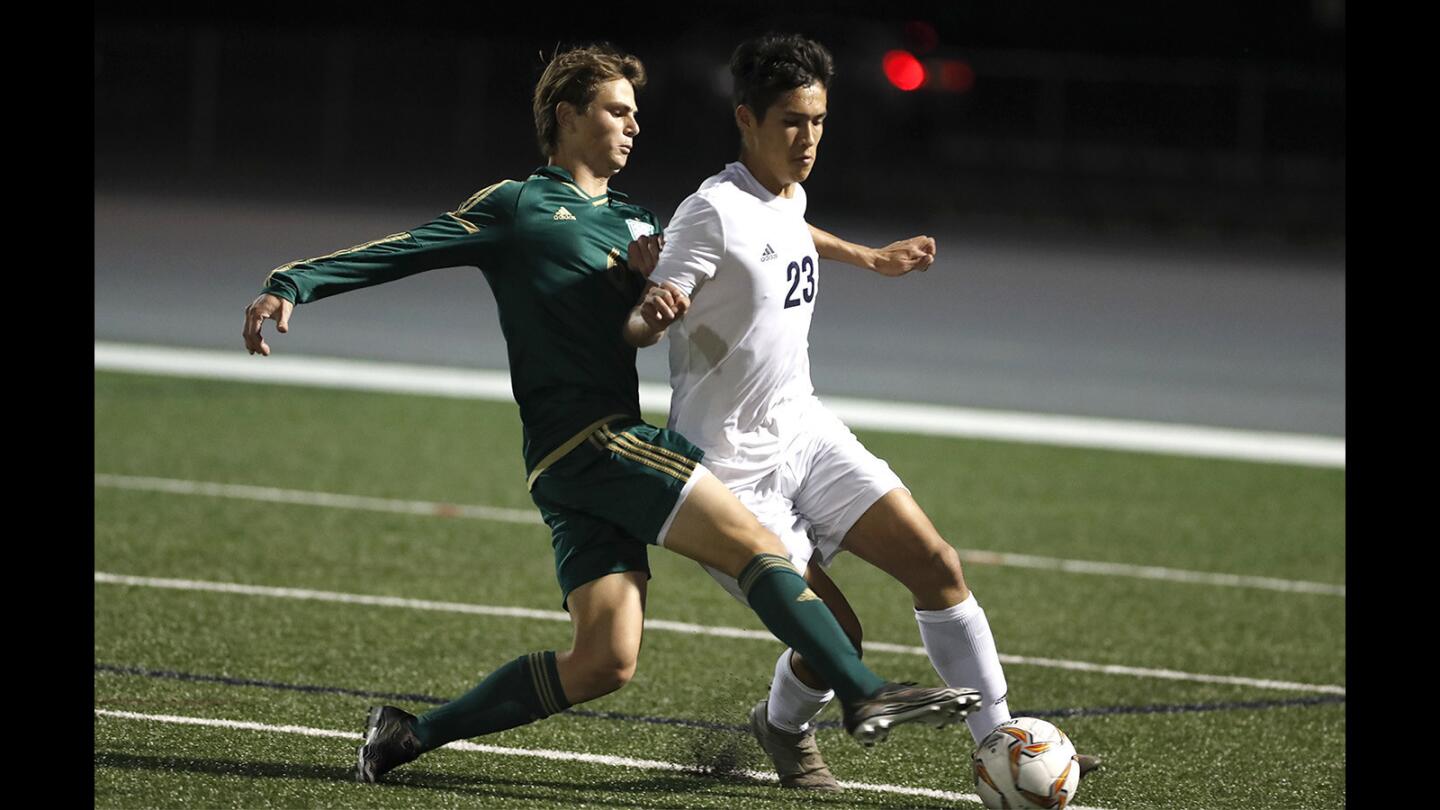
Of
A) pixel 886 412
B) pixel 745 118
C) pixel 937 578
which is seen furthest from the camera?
pixel 886 412

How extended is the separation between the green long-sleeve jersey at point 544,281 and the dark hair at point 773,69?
0.51 meters

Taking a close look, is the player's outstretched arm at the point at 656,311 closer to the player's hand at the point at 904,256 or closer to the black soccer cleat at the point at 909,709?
Answer: the player's hand at the point at 904,256

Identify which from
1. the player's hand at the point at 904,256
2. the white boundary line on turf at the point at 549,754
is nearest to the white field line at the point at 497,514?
the white boundary line on turf at the point at 549,754

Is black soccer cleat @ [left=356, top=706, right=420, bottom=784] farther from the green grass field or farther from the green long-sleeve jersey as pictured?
the green long-sleeve jersey

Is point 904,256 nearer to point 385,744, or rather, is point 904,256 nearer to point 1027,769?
point 1027,769

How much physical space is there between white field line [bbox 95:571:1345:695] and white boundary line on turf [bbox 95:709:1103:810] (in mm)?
1839

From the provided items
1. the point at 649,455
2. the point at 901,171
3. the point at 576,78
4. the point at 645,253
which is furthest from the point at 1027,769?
the point at 901,171

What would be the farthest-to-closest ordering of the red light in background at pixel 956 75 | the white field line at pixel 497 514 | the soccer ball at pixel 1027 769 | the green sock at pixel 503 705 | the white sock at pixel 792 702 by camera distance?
the red light in background at pixel 956 75 → the white field line at pixel 497 514 → the white sock at pixel 792 702 → the green sock at pixel 503 705 → the soccer ball at pixel 1027 769

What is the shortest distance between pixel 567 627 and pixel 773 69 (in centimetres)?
325

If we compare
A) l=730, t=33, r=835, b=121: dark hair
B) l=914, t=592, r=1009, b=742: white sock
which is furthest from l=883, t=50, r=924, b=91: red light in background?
l=914, t=592, r=1009, b=742: white sock

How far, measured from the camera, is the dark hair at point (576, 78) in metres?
4.91

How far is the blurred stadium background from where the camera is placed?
627 inches

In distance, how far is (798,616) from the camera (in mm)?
4555
